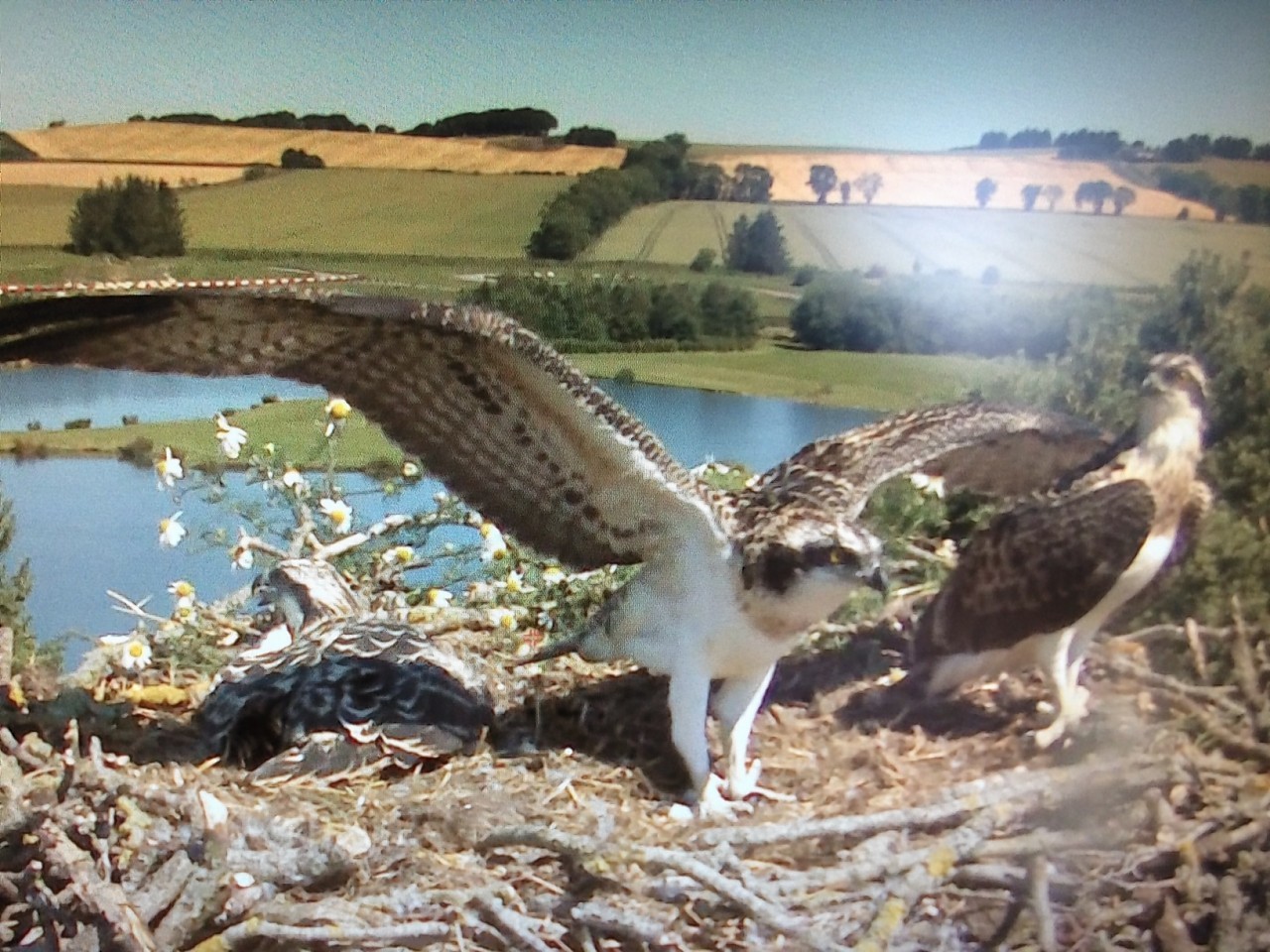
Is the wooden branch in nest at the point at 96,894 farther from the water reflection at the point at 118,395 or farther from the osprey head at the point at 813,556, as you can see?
the osprey head at the point at 813,556

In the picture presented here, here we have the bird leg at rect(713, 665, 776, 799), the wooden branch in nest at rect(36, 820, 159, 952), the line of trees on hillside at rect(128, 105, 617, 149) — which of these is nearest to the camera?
the wooden branch in nest at rect(36, 820, 159, 952)

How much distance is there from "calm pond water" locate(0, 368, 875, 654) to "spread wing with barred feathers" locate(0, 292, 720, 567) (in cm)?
6

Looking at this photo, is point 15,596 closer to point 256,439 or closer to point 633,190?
point 256,439

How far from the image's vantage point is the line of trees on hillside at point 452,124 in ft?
3.79

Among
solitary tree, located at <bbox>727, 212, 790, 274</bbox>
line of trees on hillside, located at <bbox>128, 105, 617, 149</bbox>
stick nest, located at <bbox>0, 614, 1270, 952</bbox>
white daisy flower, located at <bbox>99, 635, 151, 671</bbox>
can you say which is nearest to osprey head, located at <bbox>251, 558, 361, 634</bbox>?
white daisy flower, located at <bbox>99, 635, 151, 671</bbox>

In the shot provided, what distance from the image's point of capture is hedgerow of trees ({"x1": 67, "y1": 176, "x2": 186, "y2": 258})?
3.95 feet

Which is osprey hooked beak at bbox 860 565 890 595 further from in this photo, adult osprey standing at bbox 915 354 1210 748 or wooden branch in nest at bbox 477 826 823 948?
wooden branch in nest at bbox 477 826 823 948

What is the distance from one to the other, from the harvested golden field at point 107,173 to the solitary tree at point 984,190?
64cm

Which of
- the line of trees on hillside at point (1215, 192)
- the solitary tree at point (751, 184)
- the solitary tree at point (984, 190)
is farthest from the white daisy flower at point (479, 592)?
the line of trees on hillside at point (1215, 192)

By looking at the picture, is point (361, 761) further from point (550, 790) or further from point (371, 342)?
point (371, 342)

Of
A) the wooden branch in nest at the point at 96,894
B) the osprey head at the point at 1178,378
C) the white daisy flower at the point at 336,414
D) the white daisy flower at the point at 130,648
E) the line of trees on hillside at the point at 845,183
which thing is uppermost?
the line of trees on hillside at the point at 845,183

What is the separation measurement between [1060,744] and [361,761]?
2.09ft

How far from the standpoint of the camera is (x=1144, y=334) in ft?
3.72

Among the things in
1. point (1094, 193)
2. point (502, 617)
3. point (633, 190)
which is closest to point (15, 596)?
point (502, 617)
